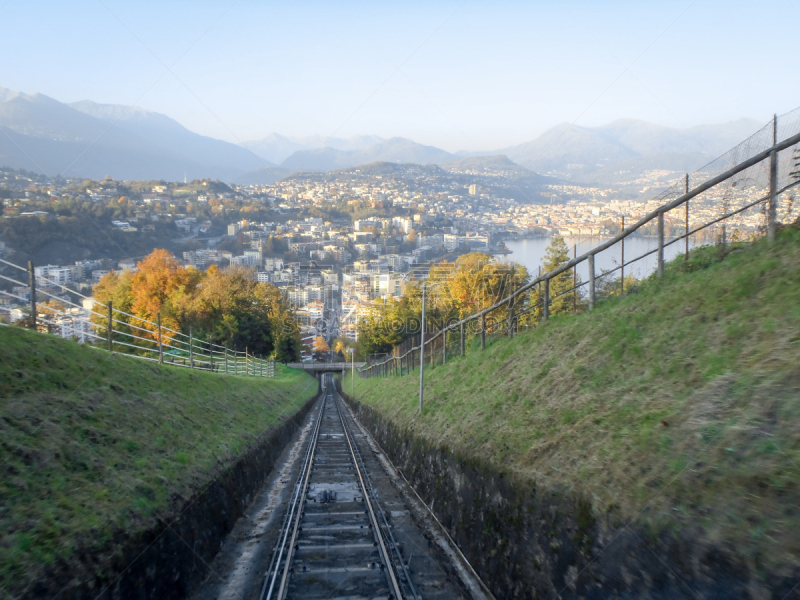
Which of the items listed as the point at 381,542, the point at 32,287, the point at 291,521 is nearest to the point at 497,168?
the point at 291,521

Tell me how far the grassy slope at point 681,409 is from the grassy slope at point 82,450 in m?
5.03

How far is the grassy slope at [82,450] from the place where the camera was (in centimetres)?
570

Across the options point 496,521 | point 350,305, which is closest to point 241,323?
point 350,305

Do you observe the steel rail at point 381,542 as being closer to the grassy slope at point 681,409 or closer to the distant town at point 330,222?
the grassy slope at point 681,409

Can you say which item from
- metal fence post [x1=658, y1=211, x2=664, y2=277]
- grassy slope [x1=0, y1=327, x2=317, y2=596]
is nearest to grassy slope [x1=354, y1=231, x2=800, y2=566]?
metal fence post [x1=658, y1=211, x2=664, y2=277]

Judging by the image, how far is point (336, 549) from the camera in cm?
1048

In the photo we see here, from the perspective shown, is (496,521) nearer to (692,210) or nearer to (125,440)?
(125,440)

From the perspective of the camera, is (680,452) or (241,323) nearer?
(680,452)

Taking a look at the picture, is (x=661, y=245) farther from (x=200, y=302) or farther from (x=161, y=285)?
(x=161, y=285)

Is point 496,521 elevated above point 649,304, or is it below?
below

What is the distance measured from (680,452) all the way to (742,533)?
1.38m

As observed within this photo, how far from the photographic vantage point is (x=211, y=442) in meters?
12.5

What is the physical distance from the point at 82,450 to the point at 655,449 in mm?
6951

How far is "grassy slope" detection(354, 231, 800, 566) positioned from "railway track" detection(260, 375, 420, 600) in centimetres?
227
